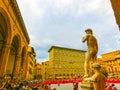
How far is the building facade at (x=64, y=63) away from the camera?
77.4 metres

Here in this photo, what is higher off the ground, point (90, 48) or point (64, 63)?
point (64, 63)

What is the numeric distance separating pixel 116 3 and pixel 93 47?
2.71 metres

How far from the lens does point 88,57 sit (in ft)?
20.9

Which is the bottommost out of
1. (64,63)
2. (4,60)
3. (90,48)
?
(90,48)

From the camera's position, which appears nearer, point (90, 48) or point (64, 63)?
point (90, 48)

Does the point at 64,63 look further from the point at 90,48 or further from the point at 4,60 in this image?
the point at 90,48

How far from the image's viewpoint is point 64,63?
8062 centimetres

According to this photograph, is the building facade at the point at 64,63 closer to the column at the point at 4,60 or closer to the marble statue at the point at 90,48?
the column at the point at 4,60

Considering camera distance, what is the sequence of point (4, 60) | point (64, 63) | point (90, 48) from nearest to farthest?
1. point (90, 48)
2. point (4, 60)
3. point (64, 63)

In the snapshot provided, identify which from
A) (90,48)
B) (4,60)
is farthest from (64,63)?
(90,48)

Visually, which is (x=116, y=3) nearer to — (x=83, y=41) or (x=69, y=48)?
(x=83, y=41)

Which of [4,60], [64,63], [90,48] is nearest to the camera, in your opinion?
[90,48]

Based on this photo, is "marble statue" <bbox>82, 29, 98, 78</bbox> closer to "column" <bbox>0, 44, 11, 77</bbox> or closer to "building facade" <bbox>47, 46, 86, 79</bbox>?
"column" <bbox>0, 44, 11, 77</bbox>

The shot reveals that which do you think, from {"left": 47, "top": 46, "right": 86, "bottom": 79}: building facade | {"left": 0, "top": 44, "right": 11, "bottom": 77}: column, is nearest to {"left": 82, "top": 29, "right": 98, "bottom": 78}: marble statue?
{"left": 0, "top": 44, "right": 11, "bottom": 77}: column
